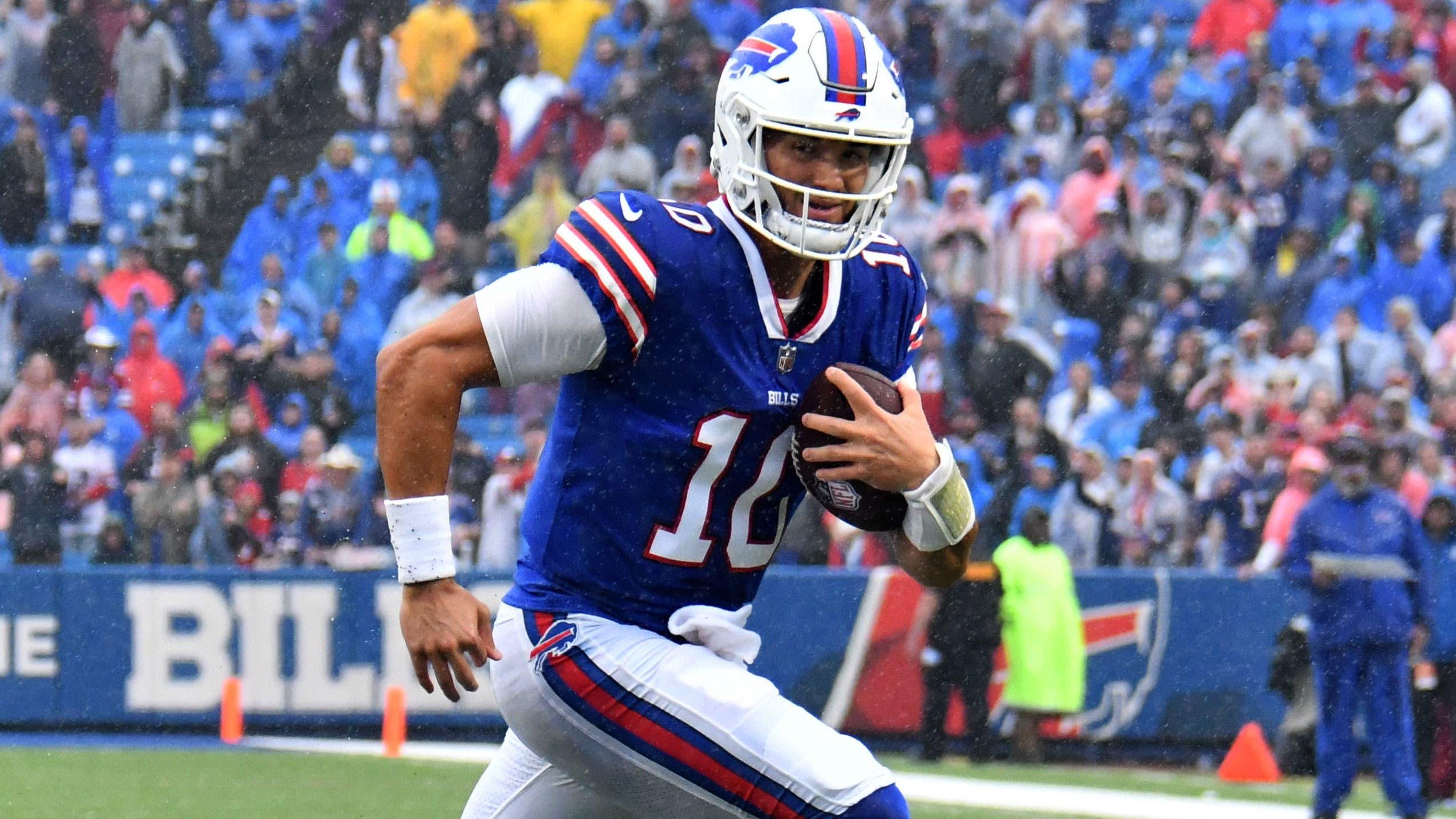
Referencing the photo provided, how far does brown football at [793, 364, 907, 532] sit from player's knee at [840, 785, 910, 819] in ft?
1.58

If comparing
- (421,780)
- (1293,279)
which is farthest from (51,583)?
(1293,279)

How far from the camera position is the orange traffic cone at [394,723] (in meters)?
9.74

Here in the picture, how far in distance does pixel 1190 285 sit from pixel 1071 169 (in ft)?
3.67

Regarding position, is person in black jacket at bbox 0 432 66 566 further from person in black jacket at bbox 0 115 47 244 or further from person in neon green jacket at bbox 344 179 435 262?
person in black jacket at bbox 0 115 47 244

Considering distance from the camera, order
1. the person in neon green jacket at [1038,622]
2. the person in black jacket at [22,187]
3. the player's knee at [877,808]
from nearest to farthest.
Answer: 1. the player's knee at [877,808]
2. the person in neon green jacket at [1038,622]
3. the person in black jacket at [22,187]

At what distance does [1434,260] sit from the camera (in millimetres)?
12062

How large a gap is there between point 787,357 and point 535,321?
0.41 meters

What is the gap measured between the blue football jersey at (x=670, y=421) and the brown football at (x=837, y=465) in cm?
5

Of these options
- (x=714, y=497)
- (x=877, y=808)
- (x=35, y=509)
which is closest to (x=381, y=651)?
(x=35, y=509)

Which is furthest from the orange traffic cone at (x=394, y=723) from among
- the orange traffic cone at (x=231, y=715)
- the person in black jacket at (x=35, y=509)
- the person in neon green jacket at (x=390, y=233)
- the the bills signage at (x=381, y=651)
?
the person in neon green jacket at (x=390, y=233)

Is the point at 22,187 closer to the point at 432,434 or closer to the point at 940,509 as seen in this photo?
the point at 432,434

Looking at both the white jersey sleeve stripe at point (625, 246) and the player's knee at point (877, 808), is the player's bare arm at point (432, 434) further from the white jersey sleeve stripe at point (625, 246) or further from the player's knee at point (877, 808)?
the player's knee at point (877, 808)

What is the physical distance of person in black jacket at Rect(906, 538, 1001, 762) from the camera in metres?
9.98

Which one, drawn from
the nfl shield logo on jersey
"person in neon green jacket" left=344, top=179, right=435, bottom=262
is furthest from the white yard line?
the nfl shield logo on jersey
